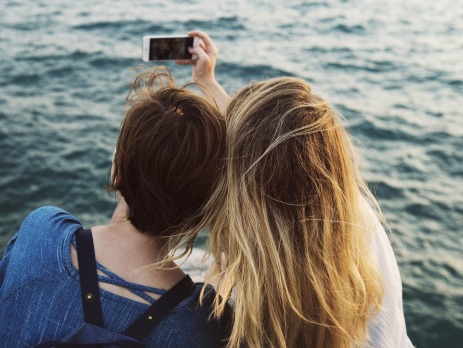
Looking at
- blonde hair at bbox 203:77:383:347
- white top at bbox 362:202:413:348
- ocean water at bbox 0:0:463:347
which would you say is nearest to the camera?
blonde hair at bbox 203:77:383:347

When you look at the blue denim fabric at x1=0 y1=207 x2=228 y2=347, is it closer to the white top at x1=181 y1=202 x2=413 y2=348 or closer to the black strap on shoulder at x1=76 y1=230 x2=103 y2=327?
the black strap on shoulder at x1=76 y1=230 x2=103 y2=327

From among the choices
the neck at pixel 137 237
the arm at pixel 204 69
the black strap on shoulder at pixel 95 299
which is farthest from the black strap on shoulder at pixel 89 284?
the arm at pixel 204 69

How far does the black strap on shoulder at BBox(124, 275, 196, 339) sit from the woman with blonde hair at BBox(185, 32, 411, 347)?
103 millimetres

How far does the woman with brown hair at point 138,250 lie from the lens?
1653mm

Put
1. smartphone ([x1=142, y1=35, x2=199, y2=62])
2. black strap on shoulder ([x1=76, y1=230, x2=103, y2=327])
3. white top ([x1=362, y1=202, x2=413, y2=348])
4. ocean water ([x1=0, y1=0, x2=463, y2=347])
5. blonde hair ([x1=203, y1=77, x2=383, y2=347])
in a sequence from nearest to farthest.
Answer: black strap on shoulder ([x1=76, y1=230, x2=103, y2=327]) → blonde hair ([x1=203, y1=77, x2=383, y2=347]) → white top ([x1=362, y1=202, x2=413, y2=348]) → smartphone ([x1=142, y1=35, x2=199, y2=62]) → ocean water ([x1=0, y1=0, x2=463, y2=347])

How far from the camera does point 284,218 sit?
6.04ft

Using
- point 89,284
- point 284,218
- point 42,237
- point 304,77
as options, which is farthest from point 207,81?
point 304,77

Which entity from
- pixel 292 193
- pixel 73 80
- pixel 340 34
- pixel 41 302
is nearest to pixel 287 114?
pixel 292 193

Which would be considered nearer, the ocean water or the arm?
the arm

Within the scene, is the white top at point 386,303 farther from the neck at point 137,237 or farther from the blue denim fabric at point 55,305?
the neck at point 137,237

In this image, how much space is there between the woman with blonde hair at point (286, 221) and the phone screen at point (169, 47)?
3.87ft

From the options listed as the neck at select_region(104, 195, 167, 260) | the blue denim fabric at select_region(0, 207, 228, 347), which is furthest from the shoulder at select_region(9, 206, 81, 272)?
the neck at select_region(104, 195, 167, 260)

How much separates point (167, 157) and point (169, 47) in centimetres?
151

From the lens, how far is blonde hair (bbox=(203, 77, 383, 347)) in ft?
5.87
